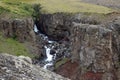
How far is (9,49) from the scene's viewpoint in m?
50.7

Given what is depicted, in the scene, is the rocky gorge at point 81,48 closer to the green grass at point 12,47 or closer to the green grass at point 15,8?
the green grass at point 12,47

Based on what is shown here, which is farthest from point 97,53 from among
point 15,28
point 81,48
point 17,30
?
point 15,28

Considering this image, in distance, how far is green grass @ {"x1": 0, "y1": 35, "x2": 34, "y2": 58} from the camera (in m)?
50.0

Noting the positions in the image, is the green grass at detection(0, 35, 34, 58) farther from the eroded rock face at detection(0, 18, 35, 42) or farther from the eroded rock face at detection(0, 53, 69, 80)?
the eroded rock face at detection(0, 53, 69, 80)

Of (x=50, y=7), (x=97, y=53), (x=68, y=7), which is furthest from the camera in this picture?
(x=50, y=7)

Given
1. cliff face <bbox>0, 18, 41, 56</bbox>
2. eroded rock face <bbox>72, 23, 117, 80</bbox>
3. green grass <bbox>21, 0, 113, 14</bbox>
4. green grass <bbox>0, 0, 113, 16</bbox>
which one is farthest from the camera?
green grass <bbox>0, 0, 113, 16</bbox>

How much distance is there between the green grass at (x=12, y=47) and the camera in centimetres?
5002

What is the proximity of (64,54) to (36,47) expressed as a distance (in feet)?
18.7

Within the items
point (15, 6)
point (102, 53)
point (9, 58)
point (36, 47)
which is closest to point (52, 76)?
point (9, 58)

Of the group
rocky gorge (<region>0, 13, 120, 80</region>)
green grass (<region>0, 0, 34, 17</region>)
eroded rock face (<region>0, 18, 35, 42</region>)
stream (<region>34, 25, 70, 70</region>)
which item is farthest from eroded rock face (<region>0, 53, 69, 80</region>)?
green grass (<region>0, 0, 34, 17</region>)

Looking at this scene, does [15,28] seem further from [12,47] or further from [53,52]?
[53,52]

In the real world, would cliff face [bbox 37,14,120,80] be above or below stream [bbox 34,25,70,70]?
above

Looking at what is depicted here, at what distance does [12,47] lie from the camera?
5178cm

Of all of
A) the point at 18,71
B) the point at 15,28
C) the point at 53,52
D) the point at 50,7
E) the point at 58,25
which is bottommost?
the point at 53,52
